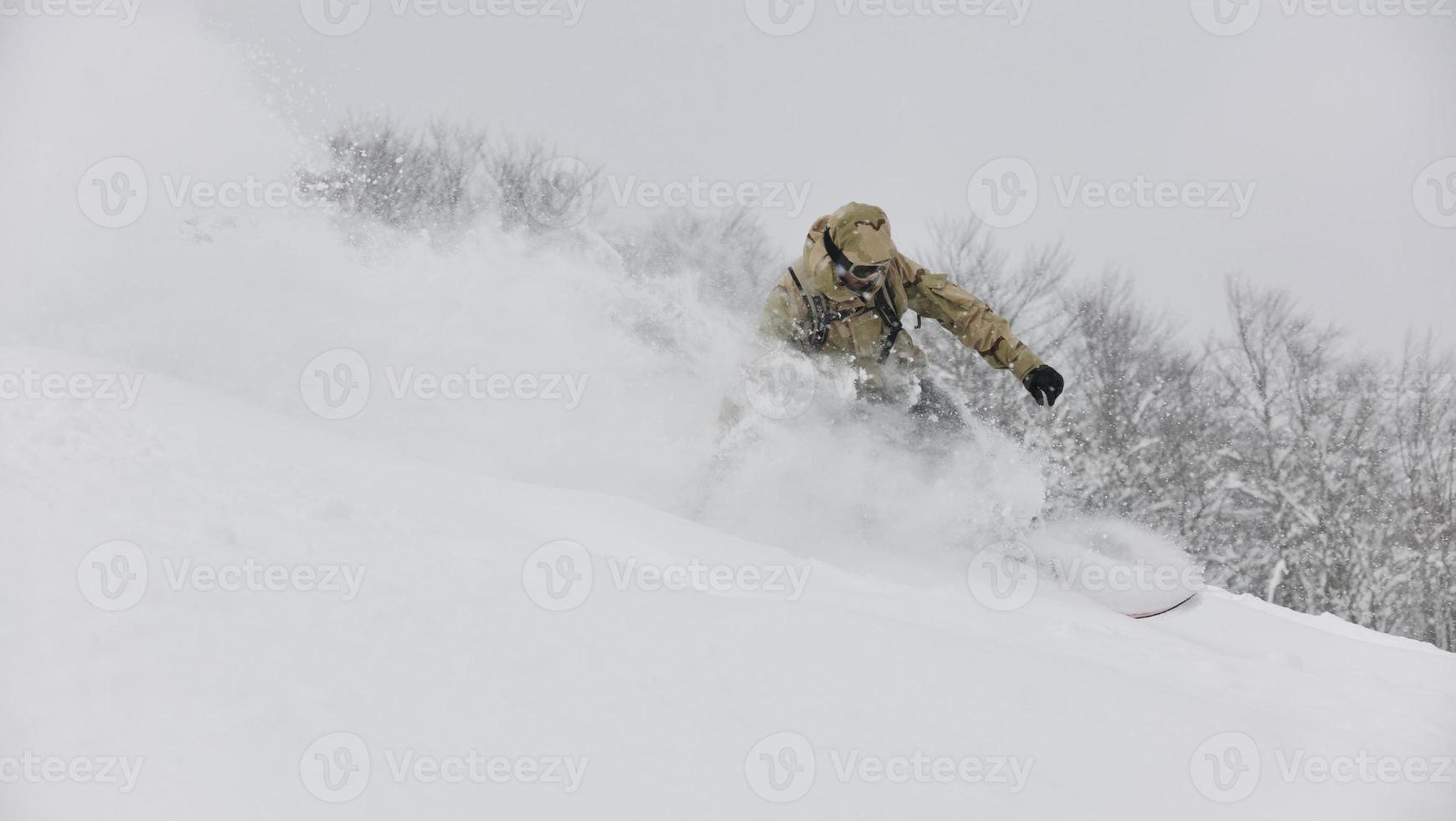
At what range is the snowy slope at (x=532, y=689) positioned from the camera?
1725mm

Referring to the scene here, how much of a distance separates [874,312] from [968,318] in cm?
56

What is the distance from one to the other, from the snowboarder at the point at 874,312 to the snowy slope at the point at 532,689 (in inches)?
84.5

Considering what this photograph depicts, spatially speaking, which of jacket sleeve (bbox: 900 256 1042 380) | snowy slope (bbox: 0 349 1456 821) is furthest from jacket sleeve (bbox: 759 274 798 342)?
snowy slope (bbox: 0 349 1456 821)

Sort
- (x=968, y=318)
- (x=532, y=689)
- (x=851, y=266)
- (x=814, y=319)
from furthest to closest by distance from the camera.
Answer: (x=968, y=318)
(x=814, y=319)
(x=851, y=266)
(x=532, y=689)

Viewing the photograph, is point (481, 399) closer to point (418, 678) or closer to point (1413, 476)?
point (418, 678)

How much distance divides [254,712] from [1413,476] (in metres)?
29.9

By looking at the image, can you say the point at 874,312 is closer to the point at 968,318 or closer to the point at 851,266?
the point at 851,266

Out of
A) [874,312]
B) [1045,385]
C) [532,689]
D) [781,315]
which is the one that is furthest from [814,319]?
[532,689]

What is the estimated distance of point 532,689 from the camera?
6.66ft

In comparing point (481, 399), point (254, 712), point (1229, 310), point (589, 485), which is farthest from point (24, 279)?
point (1229, 310)

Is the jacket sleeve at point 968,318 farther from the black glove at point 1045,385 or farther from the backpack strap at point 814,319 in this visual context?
the backpack strap at point 814,319

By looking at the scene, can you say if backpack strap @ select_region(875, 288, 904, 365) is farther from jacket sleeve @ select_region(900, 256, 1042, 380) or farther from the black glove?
the black glove

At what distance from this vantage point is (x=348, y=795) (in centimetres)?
167

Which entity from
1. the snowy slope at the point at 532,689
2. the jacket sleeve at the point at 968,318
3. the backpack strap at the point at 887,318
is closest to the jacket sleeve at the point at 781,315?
the backpack strap at the point at 887,318
